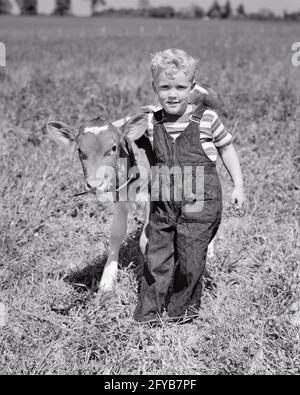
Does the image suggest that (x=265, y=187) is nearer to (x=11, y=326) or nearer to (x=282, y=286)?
(x=282, y=286)

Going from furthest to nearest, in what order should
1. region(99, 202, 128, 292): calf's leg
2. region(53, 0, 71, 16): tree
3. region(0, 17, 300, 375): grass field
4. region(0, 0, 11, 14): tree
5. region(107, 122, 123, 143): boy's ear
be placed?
region(53, 0, 71, 16): tree, region(0, 0, 11, 14): tree, region(99, 202, 128, 292): calf's leg, region(107, 122, 123, 143): boy's ear, region(0, 17, 300, 375): grass field

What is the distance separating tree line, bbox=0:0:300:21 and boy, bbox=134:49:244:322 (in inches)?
3224

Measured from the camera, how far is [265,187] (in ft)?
18.1

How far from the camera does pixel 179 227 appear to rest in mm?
3365

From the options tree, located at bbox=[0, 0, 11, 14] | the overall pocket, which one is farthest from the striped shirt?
tree, located at bbox=[0, 0, 11, 14]

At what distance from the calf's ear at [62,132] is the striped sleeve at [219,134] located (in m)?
0.88

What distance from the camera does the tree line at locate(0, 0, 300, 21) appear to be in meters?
91.8

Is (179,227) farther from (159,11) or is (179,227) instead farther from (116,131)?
(159,11)

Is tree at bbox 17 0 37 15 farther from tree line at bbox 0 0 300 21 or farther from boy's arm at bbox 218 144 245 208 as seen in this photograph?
boy's arm at bbox 218 144 245 208

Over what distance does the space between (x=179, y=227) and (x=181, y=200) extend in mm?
173

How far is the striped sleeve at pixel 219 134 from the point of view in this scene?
3.30 metres

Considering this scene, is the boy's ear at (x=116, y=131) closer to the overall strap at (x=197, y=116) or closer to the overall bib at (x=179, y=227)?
the overall bib at (x=179, y=227)

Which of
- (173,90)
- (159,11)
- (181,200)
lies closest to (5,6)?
(159,11)

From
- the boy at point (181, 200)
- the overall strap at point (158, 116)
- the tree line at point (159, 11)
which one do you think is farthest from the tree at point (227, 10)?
the boy at point (181, 200)
